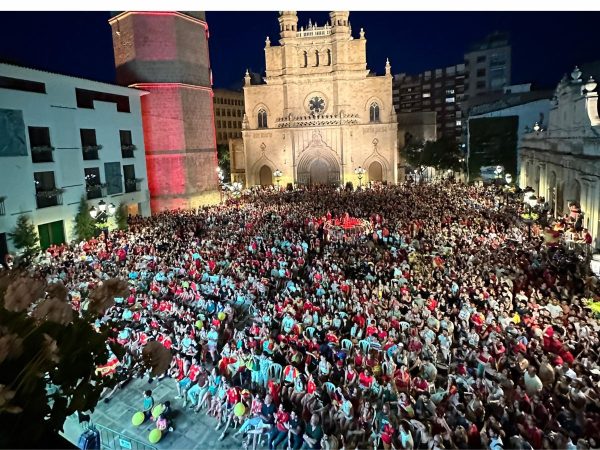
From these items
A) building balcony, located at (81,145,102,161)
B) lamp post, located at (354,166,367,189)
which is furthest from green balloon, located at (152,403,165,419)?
lamp post, located at (354,166,367,189)

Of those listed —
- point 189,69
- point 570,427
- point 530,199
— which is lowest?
point 570,427

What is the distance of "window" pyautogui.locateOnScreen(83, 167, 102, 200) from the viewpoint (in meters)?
28.4

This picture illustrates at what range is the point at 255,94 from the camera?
53938 mm

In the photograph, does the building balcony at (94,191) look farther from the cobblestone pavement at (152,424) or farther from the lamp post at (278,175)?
the lamp post at (278,175)

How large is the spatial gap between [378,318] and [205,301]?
5.64m

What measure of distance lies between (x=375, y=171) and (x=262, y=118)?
15.6 m

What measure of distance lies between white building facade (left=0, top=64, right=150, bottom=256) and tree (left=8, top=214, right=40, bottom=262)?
0.54 meters

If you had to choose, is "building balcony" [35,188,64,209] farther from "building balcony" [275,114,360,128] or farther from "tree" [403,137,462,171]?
"tree" [403,137,462,171]

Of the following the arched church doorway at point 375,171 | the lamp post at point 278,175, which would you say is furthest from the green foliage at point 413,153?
the lamp post at point 278,175

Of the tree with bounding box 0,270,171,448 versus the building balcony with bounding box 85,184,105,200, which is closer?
the tree with bounding box 0,270,171,448

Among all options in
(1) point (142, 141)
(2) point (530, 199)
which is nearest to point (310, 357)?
(2) point (530, 199)

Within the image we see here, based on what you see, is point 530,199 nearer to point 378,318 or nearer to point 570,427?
point 378,318

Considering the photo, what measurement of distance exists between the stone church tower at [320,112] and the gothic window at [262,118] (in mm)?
121

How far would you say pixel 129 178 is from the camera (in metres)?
32.8
